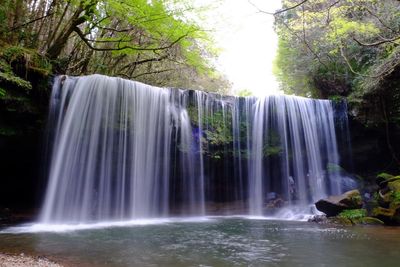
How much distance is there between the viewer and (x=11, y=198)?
1134cm

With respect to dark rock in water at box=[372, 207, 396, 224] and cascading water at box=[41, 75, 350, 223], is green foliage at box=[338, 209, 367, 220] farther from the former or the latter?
cascading water at box=[41, 75, 350, 223]

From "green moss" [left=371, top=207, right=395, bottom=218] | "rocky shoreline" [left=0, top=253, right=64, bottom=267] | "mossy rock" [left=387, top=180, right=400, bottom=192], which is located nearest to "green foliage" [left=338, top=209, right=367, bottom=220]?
"green moss" [left=371, top=207, right=395, bottom=218]

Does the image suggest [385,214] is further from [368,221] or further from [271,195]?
[271,195]

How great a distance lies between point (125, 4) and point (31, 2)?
15.9ft

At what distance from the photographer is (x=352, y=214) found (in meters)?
10.2

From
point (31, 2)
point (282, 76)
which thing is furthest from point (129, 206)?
point (282, 76)

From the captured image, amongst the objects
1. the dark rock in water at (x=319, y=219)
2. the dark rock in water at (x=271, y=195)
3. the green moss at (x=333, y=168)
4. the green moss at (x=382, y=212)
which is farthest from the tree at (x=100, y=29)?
the green moss at (x=382, y=212)

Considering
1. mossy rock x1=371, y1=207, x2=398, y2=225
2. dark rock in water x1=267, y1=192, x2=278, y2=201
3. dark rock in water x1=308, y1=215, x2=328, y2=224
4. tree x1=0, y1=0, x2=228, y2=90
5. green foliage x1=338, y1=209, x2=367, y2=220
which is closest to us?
mossy rock x1=371, y1=207, x2=398, y2=225

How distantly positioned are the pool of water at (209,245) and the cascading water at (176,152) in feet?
6.52

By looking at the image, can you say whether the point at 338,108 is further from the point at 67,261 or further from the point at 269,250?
the point at 67,261

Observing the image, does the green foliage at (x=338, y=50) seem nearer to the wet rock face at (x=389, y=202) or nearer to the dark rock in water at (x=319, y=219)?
the wet rock face at (x=389, y=202)

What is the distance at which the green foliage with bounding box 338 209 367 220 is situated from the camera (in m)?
A: 10.1

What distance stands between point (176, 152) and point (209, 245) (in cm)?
630

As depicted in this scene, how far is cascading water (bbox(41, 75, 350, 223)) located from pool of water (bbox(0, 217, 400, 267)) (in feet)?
6.52
